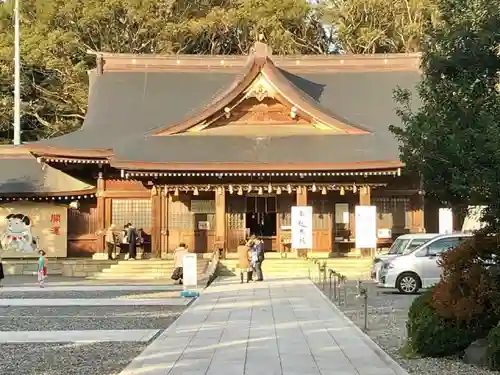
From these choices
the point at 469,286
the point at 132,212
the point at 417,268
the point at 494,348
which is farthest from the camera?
the point at 132,212

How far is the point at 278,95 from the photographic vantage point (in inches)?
1127

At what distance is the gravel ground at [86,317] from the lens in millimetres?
13766

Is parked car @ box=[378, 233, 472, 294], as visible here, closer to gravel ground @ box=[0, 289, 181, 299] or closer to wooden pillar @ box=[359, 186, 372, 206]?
gravel ground @ box=[0, 289, 181, 299]

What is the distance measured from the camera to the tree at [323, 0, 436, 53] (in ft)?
143

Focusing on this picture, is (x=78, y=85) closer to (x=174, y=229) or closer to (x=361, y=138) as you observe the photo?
(x=174, y=229)

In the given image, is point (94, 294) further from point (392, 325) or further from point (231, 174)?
point (392, 325)

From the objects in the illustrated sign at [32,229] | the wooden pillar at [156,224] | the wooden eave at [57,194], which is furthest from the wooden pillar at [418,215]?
the illustrated sign at [32,229]

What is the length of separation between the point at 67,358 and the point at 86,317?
4926mm

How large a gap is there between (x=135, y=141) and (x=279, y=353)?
64.3 ft

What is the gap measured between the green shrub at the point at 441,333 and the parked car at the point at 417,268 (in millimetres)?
10045

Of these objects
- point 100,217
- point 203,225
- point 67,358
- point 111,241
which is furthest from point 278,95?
point 67,358

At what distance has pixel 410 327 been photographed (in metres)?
10.2

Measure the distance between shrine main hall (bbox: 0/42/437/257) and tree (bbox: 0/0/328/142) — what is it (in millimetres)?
11292

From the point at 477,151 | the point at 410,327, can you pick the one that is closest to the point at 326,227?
the point at 410,327
